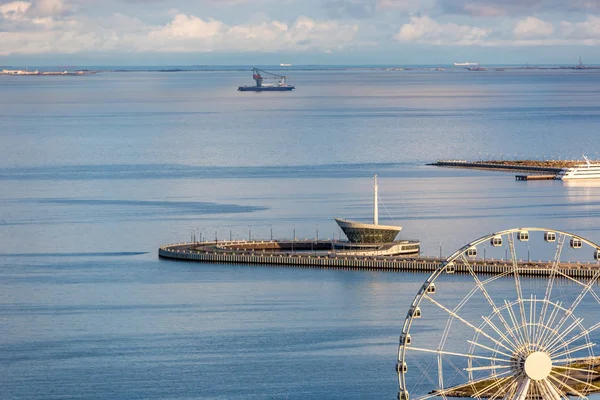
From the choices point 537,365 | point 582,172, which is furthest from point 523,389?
point 582,172

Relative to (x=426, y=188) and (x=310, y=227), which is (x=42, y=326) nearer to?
(x=310, y=227)

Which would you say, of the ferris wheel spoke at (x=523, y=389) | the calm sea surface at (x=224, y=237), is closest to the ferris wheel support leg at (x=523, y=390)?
the ferris wheel spoke at (x=523, y=389)

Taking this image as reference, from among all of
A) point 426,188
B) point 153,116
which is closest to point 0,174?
point 426,188

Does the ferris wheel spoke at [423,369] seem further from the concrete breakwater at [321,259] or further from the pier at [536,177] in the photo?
the pier at [536,177]

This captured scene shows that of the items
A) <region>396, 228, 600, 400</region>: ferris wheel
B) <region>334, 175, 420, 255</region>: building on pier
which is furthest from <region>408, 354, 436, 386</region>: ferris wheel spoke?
<region>334, 175, 420, 255</region>: building on pier

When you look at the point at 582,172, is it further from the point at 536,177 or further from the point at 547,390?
the point at 547,390

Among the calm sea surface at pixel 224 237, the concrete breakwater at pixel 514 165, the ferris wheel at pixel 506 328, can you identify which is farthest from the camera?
the concrete breakwater at pixel 514 165
